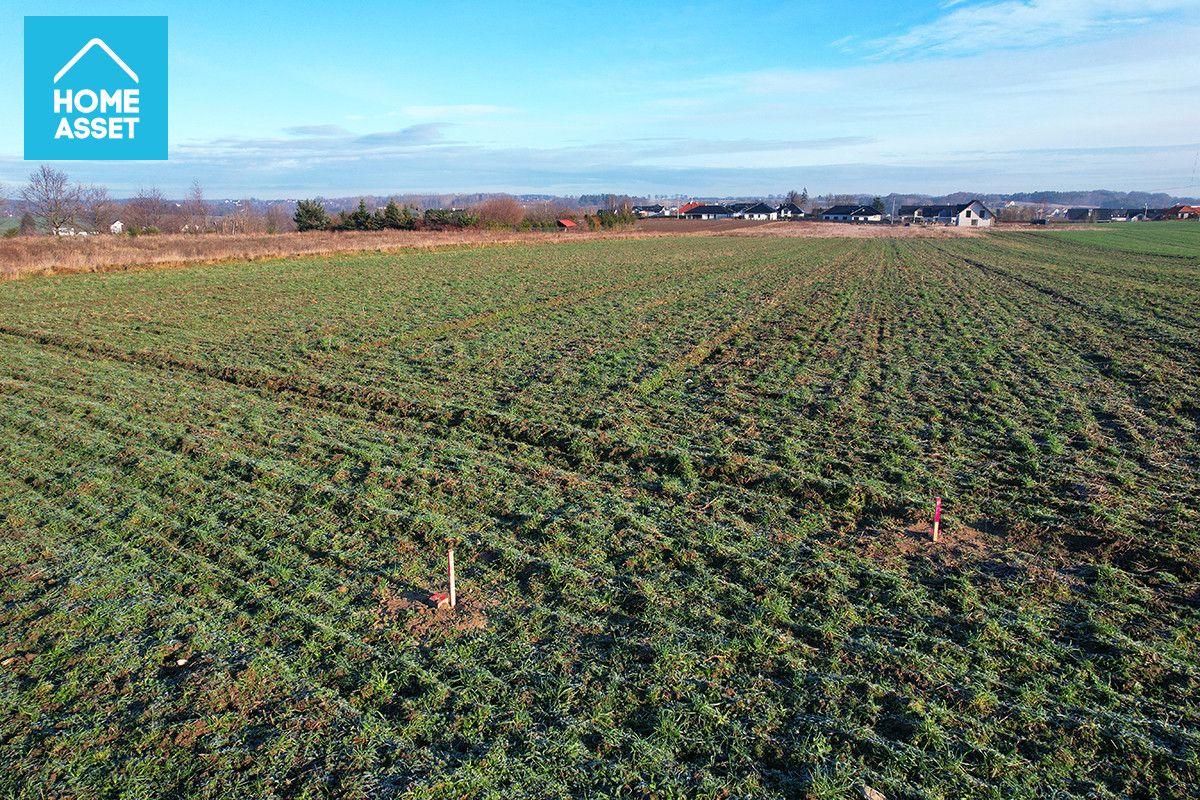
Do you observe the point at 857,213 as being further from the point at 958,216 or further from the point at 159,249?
the point at 159,249

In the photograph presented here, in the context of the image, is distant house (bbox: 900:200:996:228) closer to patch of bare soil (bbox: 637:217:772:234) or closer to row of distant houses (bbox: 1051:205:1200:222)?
row of distant houses (bbox: 1051:205:1200:222)

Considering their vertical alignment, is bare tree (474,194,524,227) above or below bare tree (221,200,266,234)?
above

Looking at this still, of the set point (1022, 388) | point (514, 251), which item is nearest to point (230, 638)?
point (1022, 388)

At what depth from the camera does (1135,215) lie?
167m

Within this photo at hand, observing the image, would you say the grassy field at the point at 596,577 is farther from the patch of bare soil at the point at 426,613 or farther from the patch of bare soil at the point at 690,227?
the patch of bare soil at the point at 690,227

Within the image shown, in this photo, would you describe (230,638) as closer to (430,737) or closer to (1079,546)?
(430,737)

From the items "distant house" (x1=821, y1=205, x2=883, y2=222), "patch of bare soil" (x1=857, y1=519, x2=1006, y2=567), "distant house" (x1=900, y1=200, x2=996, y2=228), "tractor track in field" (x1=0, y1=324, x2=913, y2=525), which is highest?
"distant house" (x1=821, y1=205, x2=883, y2=222)

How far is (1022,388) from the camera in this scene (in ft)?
41.5

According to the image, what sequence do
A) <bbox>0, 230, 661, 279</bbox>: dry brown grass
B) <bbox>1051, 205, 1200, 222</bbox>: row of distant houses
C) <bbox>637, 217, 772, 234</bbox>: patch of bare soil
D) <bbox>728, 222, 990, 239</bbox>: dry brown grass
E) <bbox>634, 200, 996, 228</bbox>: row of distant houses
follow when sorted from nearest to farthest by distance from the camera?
<bbox>0, 230, 661, 279</bbox>: dry brown grass → <bbox>728, 222, 990, 239</bbox>: dry brown grass → <bbox>637, 217, 772, 234</bbox>: patch of bare soil → <bbox>634, 200, 996, 228</bbox>: row of distant houses → <bbox>1051, 205, 1200, 222</bbox>: row of distant houses

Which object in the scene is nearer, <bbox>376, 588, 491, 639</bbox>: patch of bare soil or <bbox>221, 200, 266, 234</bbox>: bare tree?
<bbox>376, 588, 491, 639</bbox>: patch of bare soil

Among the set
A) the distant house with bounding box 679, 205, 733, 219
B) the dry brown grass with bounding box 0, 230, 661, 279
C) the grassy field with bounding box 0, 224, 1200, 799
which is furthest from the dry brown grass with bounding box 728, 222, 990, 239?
the grassy field with bounding box 0, 224, 1200, 799

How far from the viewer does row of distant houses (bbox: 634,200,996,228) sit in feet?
420

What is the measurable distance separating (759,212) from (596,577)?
521 ft

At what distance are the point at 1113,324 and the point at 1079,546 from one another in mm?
16707
